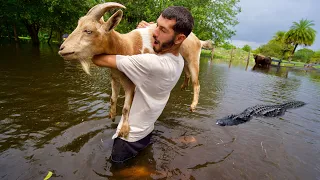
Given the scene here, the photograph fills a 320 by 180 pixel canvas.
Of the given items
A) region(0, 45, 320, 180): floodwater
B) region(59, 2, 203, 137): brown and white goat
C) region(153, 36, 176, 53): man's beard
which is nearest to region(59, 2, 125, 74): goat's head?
region(59, 2, 203, 137): brown and white goat

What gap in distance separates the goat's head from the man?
15cm

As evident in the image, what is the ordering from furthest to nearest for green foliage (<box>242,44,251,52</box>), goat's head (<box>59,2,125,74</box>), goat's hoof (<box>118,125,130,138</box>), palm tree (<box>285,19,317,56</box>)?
1. green foliage (<box>242,44,251,52</box>)
2. palm tree (<box>285,19,317,56</box>)
3. goat's hoof (<box>118,125,130,138</box>)
4. goat's head (<box>59,2,125,74</box>)

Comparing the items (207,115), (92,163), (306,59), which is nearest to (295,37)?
(306,59)

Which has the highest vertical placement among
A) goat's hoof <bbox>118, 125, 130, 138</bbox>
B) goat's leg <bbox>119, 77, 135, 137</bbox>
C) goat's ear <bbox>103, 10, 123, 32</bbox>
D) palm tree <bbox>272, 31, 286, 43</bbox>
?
palm tree <bbox>272, 31, 286, 43</bbox>

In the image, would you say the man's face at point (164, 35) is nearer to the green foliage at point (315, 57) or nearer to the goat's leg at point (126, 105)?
the goat's leg at point (126, 105)

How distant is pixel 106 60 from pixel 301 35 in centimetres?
7525

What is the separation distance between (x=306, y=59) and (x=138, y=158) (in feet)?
267

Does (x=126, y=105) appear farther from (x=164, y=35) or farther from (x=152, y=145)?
(x=152, y=145)

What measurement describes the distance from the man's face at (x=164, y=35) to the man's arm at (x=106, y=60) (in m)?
0.54

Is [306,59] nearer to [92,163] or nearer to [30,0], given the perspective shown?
[30,0]

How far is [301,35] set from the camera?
62.3 m

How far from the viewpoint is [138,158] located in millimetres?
3525

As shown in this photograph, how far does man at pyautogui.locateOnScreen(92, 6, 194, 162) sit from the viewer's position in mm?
2322

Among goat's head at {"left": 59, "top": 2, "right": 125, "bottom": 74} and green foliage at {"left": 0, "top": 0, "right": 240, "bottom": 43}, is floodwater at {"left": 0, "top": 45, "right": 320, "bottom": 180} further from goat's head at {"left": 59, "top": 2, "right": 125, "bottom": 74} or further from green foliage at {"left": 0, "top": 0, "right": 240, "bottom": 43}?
green foliage at {"left": 0, "top": 0, "right": 240, "bottom": 43}
